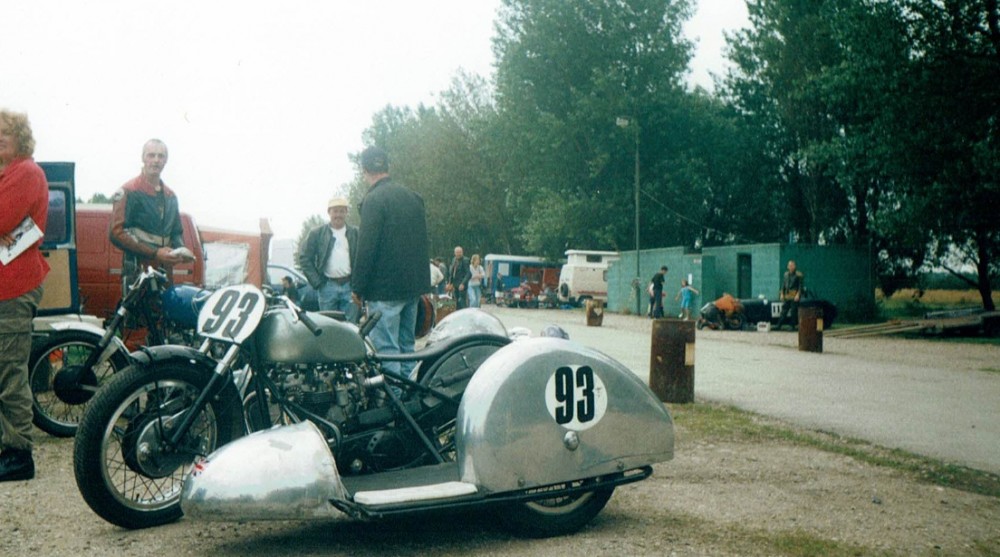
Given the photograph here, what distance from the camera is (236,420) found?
15.7ft

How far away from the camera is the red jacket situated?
225 inches

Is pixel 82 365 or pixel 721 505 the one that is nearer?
pixel 721 505

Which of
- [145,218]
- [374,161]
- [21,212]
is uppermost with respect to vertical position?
[374,161]

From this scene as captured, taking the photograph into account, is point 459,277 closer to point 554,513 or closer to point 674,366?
point 674,366

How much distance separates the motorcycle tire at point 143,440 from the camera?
14.6 ft

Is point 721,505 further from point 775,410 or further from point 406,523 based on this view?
point 775,410

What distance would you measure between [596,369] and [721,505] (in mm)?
1173

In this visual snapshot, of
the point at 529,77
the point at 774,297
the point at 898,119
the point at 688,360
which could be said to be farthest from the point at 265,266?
the point at 529,77

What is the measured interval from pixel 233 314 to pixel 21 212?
6.44 feet

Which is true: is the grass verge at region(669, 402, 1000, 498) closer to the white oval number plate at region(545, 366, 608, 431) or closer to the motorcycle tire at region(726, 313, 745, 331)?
the white oval number plate at region(545, 366, 608, 431)

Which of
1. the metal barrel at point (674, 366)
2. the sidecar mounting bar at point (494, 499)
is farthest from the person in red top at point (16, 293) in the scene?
the metal barrel at point (674, 366)

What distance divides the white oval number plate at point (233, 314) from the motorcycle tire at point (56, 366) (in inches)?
106

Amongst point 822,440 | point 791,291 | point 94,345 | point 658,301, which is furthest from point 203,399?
point 658,301

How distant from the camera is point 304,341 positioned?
4.51 m
